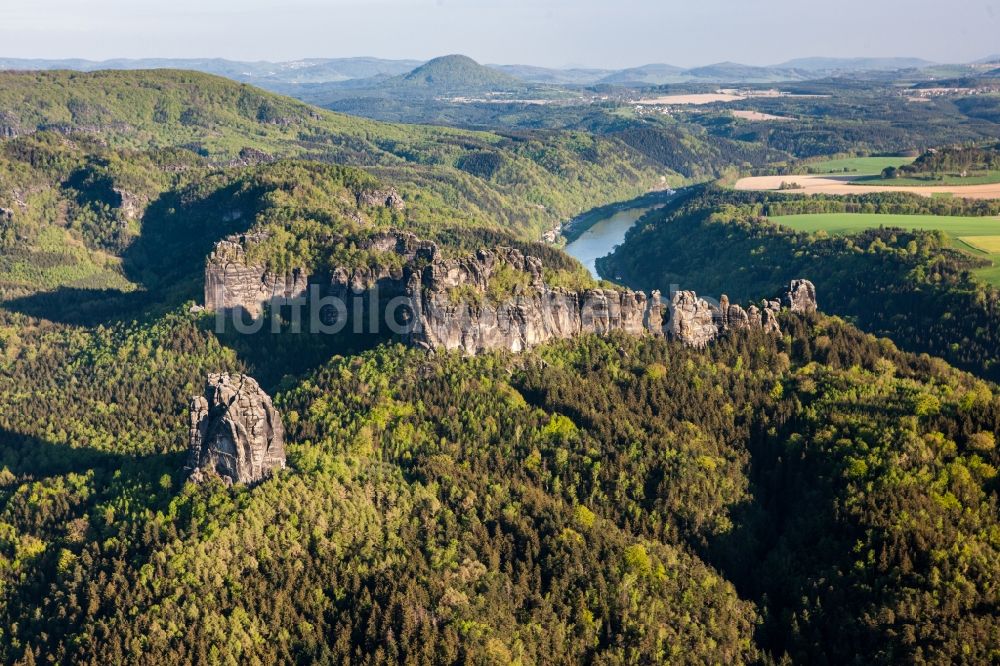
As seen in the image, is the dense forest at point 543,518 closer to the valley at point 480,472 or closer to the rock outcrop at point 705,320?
the valley at point 480,472

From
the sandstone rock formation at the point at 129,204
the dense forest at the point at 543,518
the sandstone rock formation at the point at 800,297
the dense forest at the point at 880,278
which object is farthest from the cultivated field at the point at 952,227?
the sandstone rock formation at the point at 129,204

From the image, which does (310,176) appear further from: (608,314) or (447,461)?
(447,461)

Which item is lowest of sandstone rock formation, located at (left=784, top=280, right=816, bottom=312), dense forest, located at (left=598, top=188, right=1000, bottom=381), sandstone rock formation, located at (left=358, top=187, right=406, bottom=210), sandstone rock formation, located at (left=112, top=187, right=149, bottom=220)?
dense forest, located at (left=598, top=188, right=1000, bottom=381)

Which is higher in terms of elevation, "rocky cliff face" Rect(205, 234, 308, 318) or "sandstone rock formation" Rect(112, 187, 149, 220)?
"sandstone rock formation" Rect(112, 187, 149, 220)

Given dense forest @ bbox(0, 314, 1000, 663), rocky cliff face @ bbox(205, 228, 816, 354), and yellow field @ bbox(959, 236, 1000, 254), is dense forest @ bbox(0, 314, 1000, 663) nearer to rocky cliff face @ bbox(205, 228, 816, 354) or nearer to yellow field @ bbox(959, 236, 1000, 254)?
rocky cliff face @ bbox(205, 228, 816, 354)

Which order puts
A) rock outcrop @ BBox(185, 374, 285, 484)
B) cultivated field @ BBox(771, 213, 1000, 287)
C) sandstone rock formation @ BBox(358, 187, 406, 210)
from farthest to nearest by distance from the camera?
sandstone rock formation @ BBox(358, 187, 406, 210), cultivated field @ BBox(771, 213, 1000, 287), rock outcrop @ BBox(185, 374, 285, 484)

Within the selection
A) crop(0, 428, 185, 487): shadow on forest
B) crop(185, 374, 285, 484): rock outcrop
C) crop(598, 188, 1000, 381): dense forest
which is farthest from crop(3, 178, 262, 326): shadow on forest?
crop(598, 188, 1000, 381): dense forest

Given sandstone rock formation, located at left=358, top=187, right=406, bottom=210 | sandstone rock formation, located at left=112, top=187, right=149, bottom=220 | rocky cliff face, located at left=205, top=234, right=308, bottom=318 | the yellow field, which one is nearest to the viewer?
rocky cliff face, located at left=205, top=234, right=308, bottom=318
